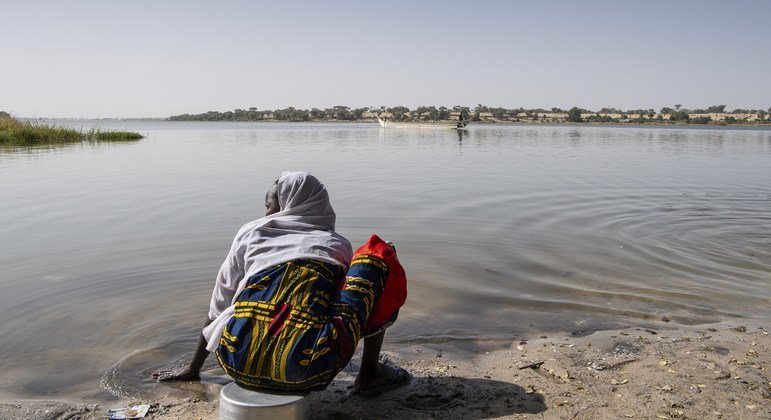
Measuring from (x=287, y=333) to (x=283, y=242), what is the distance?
0.44 m

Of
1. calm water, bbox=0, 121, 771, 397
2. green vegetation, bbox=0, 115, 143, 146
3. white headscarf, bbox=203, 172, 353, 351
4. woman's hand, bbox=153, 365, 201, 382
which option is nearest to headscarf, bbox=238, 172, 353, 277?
white headscarf, bbox=203, 172, 353, 351

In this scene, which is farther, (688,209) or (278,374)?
(688,209)

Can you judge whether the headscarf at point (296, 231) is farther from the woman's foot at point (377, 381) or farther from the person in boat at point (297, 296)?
the woman's foot at point (377, 381)

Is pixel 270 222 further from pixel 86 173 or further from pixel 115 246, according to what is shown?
pixel 86 173

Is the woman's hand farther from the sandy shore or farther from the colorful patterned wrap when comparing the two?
the colorful patterned wrap

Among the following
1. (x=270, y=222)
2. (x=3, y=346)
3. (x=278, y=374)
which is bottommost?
(x=3, y=346)

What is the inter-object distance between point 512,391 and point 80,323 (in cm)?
350

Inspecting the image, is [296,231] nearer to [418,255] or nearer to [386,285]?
[386,285]

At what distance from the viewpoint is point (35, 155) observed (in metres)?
21.4

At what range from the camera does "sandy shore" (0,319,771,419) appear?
317cm

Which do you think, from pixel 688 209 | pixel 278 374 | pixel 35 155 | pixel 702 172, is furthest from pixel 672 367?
pixel 35 155

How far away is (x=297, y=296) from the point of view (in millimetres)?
2771

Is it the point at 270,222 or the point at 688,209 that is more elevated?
the point at 270,222

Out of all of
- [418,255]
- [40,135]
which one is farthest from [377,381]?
[40,135]
